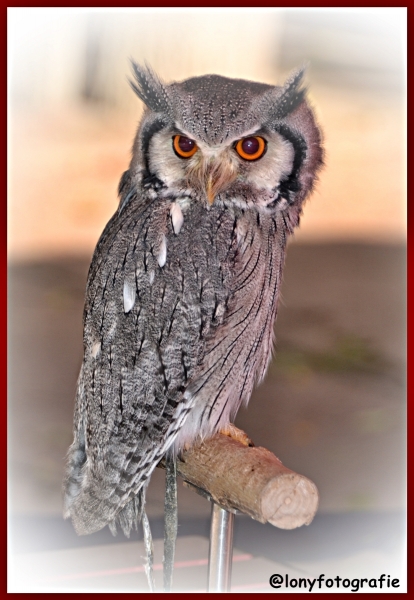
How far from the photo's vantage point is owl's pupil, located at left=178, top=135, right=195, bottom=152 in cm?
146

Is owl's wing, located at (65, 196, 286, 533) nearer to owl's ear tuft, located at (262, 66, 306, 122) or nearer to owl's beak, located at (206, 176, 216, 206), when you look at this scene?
owl's beak, located at (206, 176, 216, 206)

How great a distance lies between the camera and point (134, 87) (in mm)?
1633

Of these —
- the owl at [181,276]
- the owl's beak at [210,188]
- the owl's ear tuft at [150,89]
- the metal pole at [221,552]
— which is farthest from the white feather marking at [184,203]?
the metal pole at [221,552]

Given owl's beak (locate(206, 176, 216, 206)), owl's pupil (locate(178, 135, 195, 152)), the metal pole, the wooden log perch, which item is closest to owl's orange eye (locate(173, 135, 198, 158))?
owl's pupil (locate(178, 135, 195, 152))

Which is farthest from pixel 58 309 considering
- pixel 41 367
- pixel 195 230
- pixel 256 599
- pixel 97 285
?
pixel 256 599

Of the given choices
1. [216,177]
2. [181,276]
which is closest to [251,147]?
[216,177]

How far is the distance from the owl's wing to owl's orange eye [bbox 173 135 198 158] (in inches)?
5.3

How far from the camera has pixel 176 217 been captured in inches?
58.7

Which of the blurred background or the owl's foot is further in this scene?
the blurred background

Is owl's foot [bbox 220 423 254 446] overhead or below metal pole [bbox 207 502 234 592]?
overhead

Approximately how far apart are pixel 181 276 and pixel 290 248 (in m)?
1.37

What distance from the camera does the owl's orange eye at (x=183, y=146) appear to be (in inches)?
57.6

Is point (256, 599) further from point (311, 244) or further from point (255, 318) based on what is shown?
point (311, 244)

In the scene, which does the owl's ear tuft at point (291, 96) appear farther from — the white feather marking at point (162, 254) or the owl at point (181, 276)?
the white feather marking at point (162, 254)
